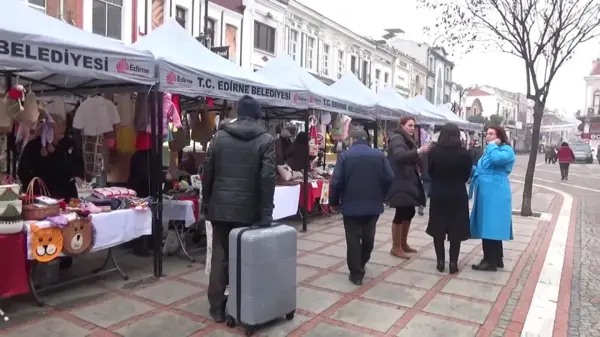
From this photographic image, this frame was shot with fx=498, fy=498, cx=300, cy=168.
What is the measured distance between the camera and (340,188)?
17.2 feet

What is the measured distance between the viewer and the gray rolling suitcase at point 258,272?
3.67m

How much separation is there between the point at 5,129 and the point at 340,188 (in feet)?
10.8

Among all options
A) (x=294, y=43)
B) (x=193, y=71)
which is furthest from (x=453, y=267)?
(x=294, y=43)

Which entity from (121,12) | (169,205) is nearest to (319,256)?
(169,205)

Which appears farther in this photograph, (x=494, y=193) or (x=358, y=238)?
(x=494, y=193)

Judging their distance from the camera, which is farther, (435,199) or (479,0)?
(479,0)

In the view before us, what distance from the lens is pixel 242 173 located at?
3906 mm

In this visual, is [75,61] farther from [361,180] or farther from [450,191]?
[450,191]

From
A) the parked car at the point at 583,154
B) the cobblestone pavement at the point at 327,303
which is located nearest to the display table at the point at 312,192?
the cobblestone pavement at the point at 327,303

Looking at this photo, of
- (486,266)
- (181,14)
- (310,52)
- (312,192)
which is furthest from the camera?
(310,52)

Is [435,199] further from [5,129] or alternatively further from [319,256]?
[5,129]

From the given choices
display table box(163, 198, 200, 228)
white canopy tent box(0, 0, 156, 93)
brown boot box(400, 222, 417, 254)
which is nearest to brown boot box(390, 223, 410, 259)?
brown boot box(400, 222, 417, 254)

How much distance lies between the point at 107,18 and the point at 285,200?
10.5 m

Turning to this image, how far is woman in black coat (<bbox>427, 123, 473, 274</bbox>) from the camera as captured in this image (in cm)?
557
